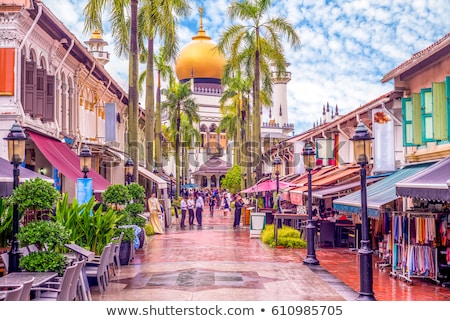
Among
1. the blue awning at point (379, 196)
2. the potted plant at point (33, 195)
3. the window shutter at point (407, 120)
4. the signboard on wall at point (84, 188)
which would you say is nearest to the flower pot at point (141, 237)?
the signboard on wall at point (84, 188)

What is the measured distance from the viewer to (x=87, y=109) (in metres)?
27.0

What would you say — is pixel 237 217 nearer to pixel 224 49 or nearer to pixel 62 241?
pixel 224 49

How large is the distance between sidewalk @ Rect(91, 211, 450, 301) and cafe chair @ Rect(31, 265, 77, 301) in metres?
2.05

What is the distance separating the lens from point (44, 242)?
10266mm

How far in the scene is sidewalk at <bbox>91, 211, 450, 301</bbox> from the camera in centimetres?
1181

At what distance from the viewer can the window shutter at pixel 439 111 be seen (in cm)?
1418

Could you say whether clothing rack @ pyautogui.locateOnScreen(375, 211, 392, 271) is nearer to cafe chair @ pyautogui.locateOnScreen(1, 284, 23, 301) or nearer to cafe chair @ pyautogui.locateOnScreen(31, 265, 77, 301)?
cafe chair @ pyautogui.locateOnScreen(31, 265, 77, 301)

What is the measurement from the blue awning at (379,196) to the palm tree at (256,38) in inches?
526

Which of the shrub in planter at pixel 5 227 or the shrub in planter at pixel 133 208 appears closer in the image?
the shrub in planter at pixel 5 227

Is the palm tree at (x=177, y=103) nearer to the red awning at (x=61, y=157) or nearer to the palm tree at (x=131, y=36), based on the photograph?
the palm tree at (x=131, y=36)

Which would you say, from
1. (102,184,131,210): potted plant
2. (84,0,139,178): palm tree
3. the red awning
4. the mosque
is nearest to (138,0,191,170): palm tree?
(84,0,139,178): palm tree

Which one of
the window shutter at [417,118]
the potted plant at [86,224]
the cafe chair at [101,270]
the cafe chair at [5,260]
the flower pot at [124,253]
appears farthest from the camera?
the flower pot at [124,253]

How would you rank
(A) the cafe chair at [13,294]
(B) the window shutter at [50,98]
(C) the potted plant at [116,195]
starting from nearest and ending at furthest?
(A) the cafe chair at [13,294] < (C) the potted plant at [116,195] < (B) the window shutter at [50,98]

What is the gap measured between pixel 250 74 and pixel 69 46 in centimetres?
1381
